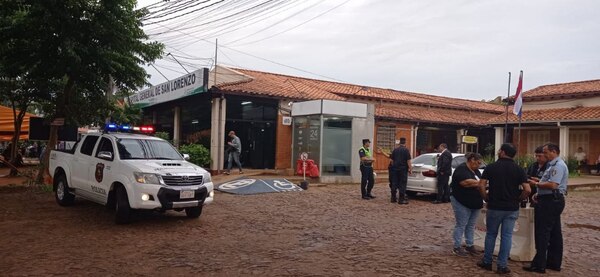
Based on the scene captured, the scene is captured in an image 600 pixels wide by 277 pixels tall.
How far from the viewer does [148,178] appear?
26.9ft

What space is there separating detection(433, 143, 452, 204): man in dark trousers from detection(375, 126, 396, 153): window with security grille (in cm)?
929

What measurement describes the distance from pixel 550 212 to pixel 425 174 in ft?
22.4

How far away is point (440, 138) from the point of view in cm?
2533

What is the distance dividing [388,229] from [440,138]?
17729 millimetres

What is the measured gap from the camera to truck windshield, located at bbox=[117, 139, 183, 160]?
9078 millimetres

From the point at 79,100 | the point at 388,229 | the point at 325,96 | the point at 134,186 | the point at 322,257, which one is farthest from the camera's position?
the point at 325,96

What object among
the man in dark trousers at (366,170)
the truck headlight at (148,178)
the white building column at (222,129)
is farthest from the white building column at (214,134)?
the truck headlight at (148,178)

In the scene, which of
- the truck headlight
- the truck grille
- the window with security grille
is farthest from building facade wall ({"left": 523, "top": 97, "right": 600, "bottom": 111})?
the truck headlight

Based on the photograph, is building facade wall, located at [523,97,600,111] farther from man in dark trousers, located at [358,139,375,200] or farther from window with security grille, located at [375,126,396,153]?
man in dark trousers, located at [358,139,375,200]

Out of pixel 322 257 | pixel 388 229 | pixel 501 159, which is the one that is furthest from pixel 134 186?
pixel 501 159

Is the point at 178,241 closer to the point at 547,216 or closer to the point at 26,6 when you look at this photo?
the point at 547,216

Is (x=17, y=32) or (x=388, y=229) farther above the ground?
(x=17, y=32)

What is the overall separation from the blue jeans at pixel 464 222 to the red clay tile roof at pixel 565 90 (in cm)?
1964

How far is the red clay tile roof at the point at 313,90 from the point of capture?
60.9ft
